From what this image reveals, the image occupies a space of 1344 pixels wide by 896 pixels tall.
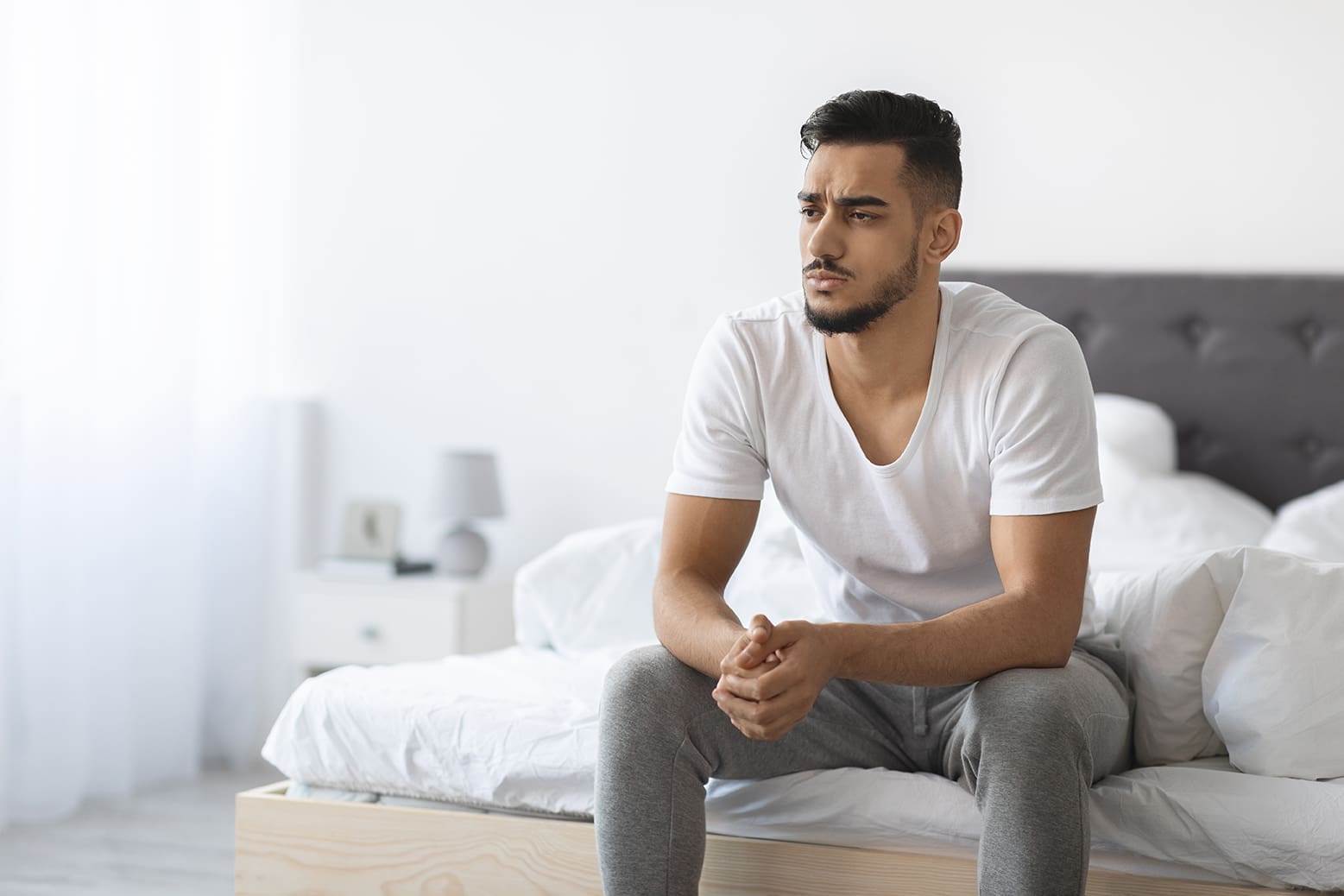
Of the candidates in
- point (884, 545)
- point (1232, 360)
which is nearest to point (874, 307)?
point (884, 545)

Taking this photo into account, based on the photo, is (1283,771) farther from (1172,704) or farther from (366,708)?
(366,708)

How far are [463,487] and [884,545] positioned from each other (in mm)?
1711

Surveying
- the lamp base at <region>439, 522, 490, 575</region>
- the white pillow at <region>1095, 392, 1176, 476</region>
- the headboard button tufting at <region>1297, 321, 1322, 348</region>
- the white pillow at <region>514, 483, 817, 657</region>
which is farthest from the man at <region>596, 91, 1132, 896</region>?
the lamp base at <region>439, 522, 490, 575</region>

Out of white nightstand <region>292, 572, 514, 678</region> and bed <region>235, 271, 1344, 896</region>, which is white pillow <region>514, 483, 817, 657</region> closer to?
bed <region>235, 271, 1344, 896</region>

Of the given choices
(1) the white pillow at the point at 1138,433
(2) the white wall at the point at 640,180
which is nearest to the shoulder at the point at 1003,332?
(1) the white pillow at the point at 1138,433

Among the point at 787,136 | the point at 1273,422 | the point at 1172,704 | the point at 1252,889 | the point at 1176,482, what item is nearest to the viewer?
the point at 1252,889

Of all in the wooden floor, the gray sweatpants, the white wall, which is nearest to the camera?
the gray sweatpants

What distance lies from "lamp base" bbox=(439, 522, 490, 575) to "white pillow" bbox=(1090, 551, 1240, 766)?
188cm

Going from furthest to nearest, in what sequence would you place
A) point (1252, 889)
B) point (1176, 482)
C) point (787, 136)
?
point (787, 136) → point (1176, 482) → point (1252, 889)

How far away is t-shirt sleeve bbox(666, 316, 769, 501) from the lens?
1.61 metres

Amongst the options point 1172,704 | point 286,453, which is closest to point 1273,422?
point 1172,704

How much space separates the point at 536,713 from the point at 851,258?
666mm

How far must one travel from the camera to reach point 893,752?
1.55 meters

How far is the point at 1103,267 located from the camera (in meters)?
3.03
